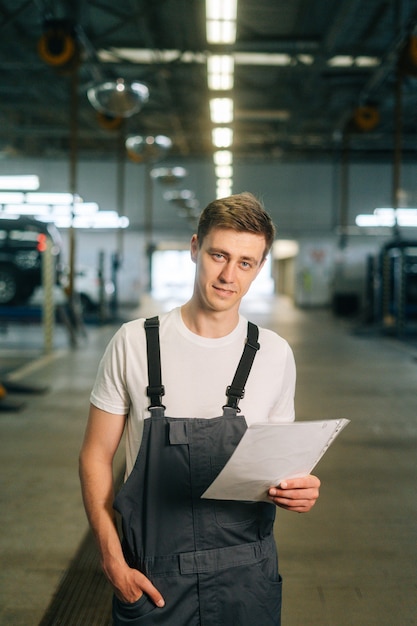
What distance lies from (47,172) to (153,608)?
72.9 ft

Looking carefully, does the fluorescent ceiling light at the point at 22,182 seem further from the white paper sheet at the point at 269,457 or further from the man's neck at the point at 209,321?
the white paper sheet at the point at 269,457

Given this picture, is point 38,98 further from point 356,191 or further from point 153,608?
point 153,608

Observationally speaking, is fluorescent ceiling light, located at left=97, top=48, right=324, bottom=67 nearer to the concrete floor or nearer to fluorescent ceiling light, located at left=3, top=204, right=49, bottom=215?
the concrete floor

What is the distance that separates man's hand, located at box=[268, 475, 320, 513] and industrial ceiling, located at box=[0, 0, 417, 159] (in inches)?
258

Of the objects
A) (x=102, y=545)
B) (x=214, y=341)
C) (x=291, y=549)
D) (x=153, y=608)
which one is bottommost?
(x=291, y=549)

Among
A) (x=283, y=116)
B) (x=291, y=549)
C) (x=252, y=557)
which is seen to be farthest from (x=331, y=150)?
(x=252, y=557)

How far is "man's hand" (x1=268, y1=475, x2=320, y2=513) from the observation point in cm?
140

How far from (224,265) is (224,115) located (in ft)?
36.7

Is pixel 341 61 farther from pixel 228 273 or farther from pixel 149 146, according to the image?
pixel 228 273

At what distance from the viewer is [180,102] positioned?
53.8ft

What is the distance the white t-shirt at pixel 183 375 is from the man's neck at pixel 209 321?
0.01 m

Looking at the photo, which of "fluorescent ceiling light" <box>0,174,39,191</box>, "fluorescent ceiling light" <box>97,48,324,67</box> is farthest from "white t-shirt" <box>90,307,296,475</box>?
"fluorescent ceiling light" <box>0,174,39,191</box>

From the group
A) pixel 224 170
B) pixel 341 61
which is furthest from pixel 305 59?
pixel 224 170

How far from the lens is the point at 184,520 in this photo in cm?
146
